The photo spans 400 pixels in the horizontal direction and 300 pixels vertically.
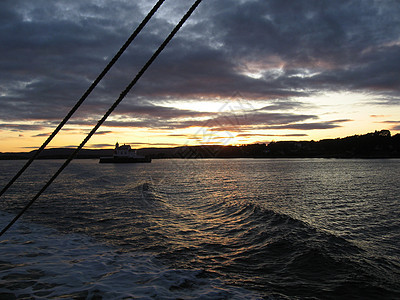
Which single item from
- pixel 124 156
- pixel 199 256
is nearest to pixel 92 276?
pixel 199 256

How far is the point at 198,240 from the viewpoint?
10.5 meters

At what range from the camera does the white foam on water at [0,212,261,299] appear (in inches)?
219

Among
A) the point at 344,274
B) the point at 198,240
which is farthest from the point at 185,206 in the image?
the point at 344,274

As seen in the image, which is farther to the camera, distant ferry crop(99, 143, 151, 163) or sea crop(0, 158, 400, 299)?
distant ferry crop(99, 143, 151, 163)

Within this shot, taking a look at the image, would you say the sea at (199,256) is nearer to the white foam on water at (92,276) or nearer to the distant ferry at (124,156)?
the white foam on water at (92,276)

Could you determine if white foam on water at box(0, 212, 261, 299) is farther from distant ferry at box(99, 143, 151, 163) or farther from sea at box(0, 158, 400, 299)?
distant ferry at box(99, 143, 151, 163)

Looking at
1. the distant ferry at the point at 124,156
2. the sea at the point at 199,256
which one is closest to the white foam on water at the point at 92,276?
the sea at the point at 199,256

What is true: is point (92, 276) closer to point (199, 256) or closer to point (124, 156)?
point (199, 256)

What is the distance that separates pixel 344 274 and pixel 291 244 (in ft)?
8.93

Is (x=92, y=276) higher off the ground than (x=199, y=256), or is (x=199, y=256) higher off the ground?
(x=92, y=276)

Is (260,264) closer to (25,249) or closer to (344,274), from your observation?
(344,274)

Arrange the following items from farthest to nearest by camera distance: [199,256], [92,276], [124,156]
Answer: [124,156] < [199,256] < [92,276]

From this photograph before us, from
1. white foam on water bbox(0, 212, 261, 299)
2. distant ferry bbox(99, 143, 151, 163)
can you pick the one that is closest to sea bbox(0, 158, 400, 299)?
white foam on water bbox(0, 212, 261, 299)

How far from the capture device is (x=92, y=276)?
6.42 meters
